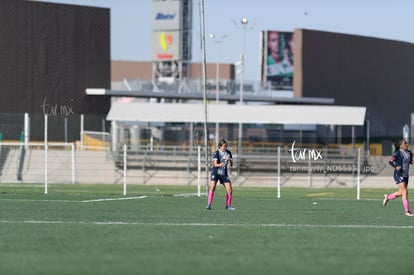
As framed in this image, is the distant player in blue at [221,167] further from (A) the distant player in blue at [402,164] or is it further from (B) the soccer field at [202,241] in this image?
(A) the distant player in blue at [402,164]

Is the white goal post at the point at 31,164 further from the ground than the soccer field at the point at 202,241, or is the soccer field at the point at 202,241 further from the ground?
the soccer field at the point at 202,241

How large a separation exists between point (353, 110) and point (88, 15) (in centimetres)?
1775

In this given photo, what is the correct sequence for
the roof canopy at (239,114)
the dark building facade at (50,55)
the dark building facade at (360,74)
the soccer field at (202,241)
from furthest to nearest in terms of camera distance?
1. the dark building facade at (360,74)
2. the dark building facade at (50,55)
3. the roof canopy at (239,114)
4. the soccer field at (202,241)

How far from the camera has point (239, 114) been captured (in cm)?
6375

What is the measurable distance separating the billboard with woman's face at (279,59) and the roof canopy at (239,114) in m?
48.8

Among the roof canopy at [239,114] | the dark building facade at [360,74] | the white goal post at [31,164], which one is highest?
the dark building facade at [360,74]

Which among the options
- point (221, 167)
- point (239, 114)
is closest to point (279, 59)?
point (239, 114)

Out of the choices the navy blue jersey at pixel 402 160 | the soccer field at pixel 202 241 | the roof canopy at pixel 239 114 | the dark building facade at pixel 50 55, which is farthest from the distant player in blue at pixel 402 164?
the dark building facade at pixel 50 55

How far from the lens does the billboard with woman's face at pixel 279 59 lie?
11475 centimetres

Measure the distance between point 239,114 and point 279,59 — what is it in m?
53.6

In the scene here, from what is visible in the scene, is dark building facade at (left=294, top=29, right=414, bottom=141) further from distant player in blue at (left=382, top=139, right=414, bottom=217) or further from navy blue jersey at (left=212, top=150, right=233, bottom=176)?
distant player in blue at (left=382, top=139, right=414, bottom=217)

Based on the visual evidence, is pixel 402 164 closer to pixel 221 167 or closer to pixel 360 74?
pixel 221 167

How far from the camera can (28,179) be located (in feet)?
173

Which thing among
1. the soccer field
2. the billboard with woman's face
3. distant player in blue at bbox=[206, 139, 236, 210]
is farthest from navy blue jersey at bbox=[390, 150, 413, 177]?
the billboard with woman's face
